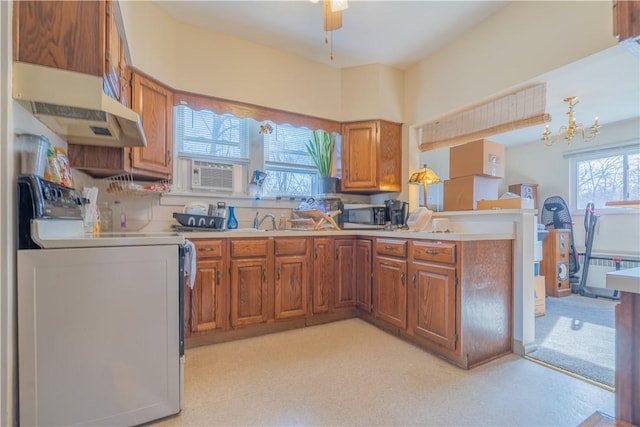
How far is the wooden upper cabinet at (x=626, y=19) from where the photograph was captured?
0.76 m

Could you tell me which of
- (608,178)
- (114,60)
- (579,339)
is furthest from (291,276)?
(608,178)

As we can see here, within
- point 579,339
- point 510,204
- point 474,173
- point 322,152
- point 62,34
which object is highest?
point 62,34

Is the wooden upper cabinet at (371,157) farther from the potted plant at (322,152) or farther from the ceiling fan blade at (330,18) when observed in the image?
the ceiling fan blade at (330,18)

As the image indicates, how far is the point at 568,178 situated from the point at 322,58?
4594 mm

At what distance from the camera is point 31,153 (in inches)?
53.2

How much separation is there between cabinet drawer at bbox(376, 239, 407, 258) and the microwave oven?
1.44 feet

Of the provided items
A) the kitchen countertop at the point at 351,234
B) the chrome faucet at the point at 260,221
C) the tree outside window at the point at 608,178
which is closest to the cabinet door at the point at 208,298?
the kitchen countertop at the point at 351,234

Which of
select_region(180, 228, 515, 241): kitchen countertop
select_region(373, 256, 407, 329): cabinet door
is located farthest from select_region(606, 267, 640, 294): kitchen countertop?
select_region(373, 256, 407, 329): cabinet door

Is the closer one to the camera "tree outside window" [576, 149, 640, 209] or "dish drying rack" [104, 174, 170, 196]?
"dish drying rack" [104, 174, 170, 196]

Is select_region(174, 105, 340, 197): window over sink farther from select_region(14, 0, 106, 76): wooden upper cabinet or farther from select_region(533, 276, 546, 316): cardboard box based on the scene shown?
select_region(533, 276, 546, 316): cardboard box

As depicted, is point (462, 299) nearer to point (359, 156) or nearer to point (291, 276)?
point (291, 276)

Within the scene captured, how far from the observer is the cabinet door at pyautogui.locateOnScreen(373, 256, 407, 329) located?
2485mm

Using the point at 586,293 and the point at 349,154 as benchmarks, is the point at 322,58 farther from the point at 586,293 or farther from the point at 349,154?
the point at 586,293

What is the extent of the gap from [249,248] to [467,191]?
2.08 meters
